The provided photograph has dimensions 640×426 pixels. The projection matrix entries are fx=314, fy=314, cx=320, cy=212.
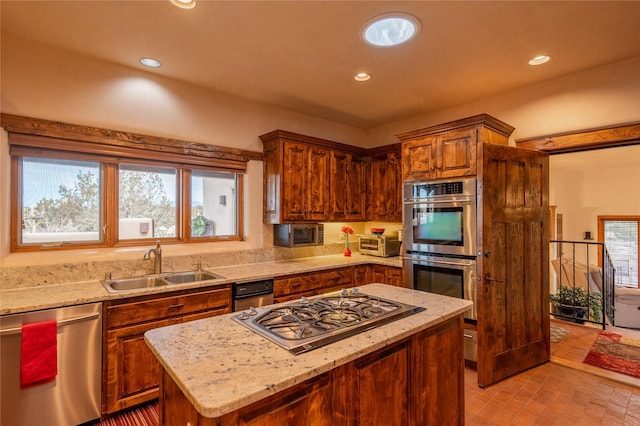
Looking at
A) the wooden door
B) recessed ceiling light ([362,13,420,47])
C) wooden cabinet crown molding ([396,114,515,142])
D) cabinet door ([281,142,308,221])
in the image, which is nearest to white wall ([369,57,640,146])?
wooden cabinet crown molding ([396,114,515,142])

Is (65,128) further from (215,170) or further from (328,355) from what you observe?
(328,355)

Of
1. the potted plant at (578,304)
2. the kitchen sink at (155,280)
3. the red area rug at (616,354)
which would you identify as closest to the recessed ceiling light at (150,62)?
the kitchen sink at (155,280)

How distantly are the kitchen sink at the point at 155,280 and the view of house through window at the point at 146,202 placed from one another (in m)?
0.45

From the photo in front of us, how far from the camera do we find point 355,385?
Result: 1363mm

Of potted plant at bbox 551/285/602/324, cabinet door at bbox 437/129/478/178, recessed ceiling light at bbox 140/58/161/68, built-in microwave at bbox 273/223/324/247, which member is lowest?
potted plant at bbox 551/285/602/324

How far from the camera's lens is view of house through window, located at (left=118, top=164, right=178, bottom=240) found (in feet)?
9.80

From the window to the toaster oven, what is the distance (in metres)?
1.81

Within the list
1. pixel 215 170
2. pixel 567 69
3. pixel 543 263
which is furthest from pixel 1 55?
pixel 543 263

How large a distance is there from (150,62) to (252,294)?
2292 millimetres

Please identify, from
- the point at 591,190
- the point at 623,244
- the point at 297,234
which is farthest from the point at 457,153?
the point at 623,244

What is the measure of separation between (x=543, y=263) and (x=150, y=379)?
3.79 m

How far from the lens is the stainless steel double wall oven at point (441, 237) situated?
9.71 feet

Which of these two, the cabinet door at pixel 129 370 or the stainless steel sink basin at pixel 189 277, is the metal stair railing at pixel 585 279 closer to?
the stainless steel sink basin at pixel 189 277

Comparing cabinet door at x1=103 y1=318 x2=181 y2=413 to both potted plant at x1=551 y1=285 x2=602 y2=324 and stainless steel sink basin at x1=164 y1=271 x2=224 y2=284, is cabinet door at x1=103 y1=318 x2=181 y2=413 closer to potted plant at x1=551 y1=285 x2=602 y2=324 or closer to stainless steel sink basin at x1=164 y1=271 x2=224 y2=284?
stainless steel sink basin at x1=164 y1=271 x2=224 y2=284
